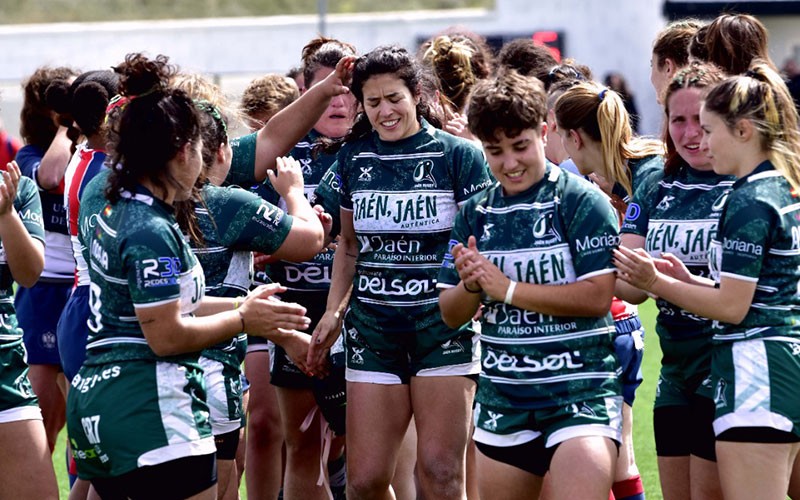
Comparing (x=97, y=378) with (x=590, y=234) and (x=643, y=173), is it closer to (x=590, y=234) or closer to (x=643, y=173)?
(x=590, y=234)

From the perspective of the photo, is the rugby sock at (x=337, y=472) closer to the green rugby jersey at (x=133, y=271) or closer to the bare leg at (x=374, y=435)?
the bare leg at (x=374, y=435)

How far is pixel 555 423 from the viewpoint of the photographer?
373 cm

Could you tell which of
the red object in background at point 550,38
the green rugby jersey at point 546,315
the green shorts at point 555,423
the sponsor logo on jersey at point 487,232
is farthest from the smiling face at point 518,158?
the red object in background at point 550,38

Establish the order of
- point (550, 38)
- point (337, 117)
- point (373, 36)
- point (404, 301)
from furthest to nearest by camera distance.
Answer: point (373, 36) → point (550, 38) → point (337, 117) → point (404, 301)

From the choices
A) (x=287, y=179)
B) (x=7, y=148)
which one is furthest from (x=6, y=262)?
(x=7, y=148)

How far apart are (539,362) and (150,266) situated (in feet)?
4.29

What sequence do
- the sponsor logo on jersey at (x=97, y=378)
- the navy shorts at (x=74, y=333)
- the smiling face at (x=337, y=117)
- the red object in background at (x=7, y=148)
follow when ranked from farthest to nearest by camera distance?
the red object in background at (x=7, y=148) → the smiling face at (x=337, y=117) → the navy shorts at (x=74, y=333) → the sponsor logo on jersey at (x=97, y=378)

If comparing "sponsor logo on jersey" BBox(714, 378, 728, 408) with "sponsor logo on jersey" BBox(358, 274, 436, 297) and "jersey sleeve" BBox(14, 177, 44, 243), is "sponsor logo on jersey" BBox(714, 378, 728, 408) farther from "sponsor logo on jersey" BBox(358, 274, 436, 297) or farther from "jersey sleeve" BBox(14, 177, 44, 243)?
"jersey sleeve" BBox(14, 177, 44, 243)

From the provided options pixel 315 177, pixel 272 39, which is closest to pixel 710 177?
pixel 315 177

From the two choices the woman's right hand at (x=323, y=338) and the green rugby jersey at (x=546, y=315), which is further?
the woman's right hand at (x=323, y=338)

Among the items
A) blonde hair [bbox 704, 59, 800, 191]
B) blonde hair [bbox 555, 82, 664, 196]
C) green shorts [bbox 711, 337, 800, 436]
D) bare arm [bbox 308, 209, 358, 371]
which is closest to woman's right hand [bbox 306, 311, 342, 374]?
bare arm [bbox 308, 209, 358, 371]

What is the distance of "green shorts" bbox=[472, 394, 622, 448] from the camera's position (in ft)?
12.1

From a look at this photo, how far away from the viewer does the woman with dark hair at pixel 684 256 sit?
411 centimetres

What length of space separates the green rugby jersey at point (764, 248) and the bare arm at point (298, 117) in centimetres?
178
